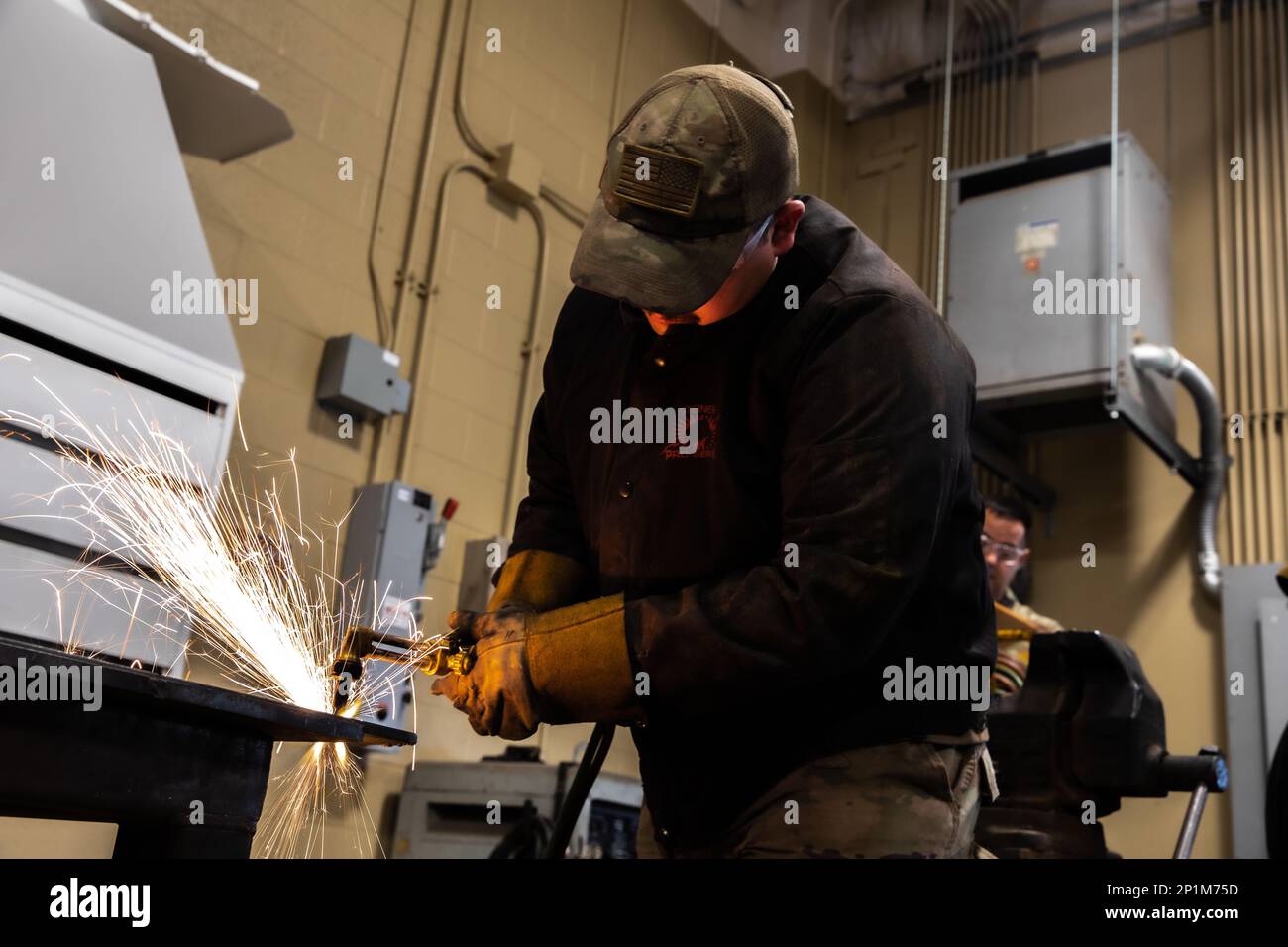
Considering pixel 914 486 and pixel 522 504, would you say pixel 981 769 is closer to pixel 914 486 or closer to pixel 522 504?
pixel 914 486

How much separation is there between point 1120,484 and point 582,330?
466 cm

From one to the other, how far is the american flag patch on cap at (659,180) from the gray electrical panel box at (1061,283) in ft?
13.8

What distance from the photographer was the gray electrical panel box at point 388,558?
13.6 ft

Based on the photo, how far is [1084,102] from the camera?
21.1 ft

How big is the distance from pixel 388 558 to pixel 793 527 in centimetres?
290

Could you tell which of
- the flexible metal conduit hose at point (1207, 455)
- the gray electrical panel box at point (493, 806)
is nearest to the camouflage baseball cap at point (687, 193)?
the gray electrical panel box at point (493, 806)

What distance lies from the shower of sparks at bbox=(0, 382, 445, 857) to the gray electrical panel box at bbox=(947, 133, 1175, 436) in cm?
301

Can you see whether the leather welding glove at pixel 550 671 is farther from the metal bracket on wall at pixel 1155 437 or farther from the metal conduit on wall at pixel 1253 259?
the metal conduit on wall at pixel 1253 259

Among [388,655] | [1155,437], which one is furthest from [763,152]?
[1155,437]

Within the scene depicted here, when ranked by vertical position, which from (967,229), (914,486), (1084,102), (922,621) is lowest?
(922,621)

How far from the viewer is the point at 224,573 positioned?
7.26 feet

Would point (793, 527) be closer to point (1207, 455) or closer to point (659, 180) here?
point (659, 180)
